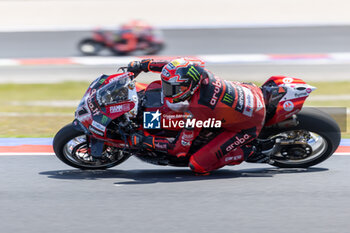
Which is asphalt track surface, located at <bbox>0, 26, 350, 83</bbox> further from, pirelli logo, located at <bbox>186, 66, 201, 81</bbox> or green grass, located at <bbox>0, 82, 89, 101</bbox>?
pirelli logo, located at <bbox>186, 66, 201, 81</bbox>

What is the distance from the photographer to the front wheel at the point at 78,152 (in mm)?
5449

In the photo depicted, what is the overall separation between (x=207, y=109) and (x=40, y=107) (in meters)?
6.62

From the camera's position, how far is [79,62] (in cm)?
1473

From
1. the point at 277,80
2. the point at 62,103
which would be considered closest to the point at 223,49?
the point at 62,103

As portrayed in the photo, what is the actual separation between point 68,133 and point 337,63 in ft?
32.6

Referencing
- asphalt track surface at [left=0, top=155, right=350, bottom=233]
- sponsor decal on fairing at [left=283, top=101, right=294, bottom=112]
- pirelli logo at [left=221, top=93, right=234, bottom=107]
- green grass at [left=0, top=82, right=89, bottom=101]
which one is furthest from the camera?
green grass at [left=0, top=82, right=89, bottom=101]

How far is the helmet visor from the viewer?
4.98 metres

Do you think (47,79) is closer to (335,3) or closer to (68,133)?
(68,133)

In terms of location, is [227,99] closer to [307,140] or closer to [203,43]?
[307,140]

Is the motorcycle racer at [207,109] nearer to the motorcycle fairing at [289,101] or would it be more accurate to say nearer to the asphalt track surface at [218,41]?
the motorcycle fairing at [289,101]

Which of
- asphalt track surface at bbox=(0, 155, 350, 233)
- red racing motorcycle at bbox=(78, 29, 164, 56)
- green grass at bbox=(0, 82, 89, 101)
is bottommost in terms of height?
asphalt track surface at bbox=(0, 155, 350, 233)

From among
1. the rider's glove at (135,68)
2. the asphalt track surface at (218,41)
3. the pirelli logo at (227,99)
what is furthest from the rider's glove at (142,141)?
the asphalt track surface at (218,41)

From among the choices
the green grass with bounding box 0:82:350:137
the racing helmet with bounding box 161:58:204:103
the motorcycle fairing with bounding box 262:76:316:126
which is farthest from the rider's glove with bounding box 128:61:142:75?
the green grass with bounding box 0:82:350:137

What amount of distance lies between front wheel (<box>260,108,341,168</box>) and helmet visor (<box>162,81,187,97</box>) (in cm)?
100
